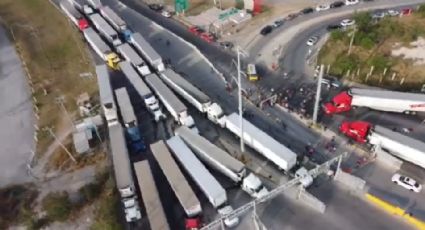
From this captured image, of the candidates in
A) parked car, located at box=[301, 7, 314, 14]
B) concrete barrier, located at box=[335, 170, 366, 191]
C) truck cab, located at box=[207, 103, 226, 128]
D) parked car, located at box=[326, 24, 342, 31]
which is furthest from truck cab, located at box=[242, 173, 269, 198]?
parked car, located at box=[301, 7, 314, 14]

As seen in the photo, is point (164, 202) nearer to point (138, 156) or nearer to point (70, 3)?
point (138, 156)

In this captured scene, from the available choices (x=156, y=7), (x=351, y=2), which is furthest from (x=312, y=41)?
(x=156, y=7)

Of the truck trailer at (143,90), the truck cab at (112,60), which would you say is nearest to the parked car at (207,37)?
the truck trailer at (143,90)

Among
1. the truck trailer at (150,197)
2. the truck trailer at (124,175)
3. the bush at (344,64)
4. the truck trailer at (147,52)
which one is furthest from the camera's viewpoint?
the truck trailer at (147,52)

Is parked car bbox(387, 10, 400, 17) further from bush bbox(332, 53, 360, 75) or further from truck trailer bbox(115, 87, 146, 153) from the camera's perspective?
truck trailer bbox(115, 87, 146, 153)

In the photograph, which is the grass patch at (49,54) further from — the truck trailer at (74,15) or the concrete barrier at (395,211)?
the concrete barrier at (395,211)
